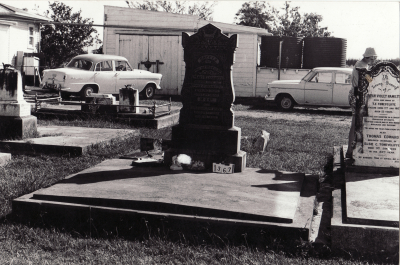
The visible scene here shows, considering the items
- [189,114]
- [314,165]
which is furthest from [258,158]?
[189,114]

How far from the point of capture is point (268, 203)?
Answer: 558 centimetres

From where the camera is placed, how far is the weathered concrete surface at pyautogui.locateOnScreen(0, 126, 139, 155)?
8891 millimetres

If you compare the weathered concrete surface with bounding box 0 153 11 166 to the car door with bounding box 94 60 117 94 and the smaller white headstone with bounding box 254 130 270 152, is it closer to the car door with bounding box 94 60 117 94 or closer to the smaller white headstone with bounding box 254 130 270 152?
the smaller white headstone with bounding box 254 130 270 152

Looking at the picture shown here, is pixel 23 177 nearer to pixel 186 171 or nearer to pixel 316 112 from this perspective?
pixel 186 171

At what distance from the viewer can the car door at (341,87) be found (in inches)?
728

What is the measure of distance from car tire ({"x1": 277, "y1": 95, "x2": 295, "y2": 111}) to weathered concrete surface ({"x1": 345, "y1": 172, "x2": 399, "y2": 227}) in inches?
484

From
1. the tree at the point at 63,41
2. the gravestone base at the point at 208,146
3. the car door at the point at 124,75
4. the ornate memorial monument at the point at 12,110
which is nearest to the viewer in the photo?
the gravestone base at the point at 208,146

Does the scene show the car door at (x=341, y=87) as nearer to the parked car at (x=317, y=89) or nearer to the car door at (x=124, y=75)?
the parked car at (x=317, y=89)

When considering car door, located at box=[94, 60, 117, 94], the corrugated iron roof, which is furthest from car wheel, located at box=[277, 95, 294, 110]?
the corrugated iron roof

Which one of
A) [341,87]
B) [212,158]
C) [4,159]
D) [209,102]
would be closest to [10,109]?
[4,159]

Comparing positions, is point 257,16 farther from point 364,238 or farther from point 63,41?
point 364,238

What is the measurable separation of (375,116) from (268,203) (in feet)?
8.14

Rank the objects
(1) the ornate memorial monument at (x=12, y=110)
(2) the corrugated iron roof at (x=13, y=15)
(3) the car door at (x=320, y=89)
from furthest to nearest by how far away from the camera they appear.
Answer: (2) the corrugated iron roof at (x=13, y=15), (3) the car door at (x=320, y=89), (1) the ornate memorial monument at (x=12, y=110)

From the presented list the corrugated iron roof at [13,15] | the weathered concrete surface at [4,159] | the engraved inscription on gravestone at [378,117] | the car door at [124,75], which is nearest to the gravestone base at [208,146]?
the engraved inscription on gravestone at [378,117]
